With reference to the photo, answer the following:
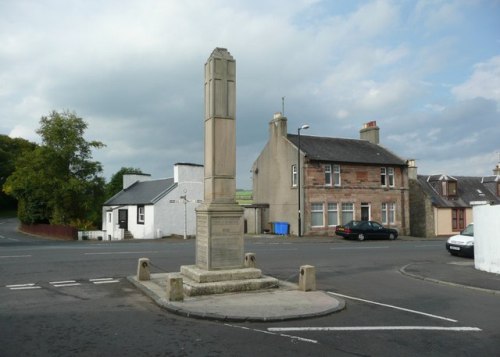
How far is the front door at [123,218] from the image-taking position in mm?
41562

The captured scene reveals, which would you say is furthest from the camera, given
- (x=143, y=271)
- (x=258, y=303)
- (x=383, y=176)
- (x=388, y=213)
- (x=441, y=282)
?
(x=388, y=213)

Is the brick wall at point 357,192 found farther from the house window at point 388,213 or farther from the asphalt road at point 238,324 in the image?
the asphalt road at point 238,324

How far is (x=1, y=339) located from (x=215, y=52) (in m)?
7.88

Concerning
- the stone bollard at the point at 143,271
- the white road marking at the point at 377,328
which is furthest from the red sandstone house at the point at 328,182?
the white road marking at the point at 377,328

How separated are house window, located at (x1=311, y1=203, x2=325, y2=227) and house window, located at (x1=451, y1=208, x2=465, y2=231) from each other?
1548 centimetres

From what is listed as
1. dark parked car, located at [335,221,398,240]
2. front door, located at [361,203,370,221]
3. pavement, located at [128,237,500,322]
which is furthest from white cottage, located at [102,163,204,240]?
pavement, located at [128,237,500,322]

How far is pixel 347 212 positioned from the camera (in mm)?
39125

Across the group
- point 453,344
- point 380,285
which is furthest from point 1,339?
point 380,285

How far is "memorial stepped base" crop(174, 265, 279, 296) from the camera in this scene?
34.0 feet

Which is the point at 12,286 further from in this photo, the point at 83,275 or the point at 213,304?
the point at 213,304

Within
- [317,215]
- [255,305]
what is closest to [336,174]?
[317,215]

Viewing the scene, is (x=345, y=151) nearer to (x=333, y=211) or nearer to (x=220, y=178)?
(x=333, y=211)

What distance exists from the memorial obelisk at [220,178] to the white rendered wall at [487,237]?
9.00 m

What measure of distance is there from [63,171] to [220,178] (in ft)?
117
